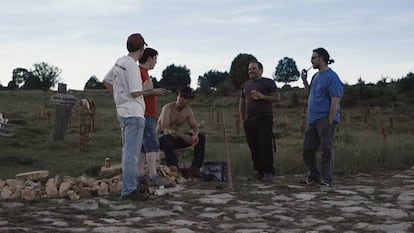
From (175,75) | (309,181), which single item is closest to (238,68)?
(175,75)

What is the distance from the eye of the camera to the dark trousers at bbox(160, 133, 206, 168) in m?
7.98

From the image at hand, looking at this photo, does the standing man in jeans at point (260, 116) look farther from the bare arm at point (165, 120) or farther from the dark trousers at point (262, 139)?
the bare arm at point (165, 120)

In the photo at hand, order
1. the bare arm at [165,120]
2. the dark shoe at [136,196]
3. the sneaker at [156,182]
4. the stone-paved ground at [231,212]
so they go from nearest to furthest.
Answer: the stone-paved ground at [231,212]
the dark shoe at [136,196]
the sneaker at [156,182]
the bare arm at [165,120]

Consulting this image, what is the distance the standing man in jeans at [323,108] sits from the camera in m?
7.13

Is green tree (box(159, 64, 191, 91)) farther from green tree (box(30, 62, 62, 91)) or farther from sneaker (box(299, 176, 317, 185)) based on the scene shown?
sneaker (box(299, 176, 317, 185))

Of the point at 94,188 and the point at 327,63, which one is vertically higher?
the point at 327,63

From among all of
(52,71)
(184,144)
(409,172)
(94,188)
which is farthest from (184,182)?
(52,71)

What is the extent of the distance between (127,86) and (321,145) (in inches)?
101

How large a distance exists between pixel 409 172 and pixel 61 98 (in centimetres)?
900

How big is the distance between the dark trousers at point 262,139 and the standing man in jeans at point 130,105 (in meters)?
2.32

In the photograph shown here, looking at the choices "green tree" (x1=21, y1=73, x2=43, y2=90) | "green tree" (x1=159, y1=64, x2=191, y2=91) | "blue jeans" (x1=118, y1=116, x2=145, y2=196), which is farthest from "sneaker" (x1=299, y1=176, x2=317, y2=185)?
"green tree" (x1=21, y1=73, x2=43, y2=90)

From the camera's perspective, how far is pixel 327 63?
7.27m

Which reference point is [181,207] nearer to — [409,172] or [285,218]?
[285,218]

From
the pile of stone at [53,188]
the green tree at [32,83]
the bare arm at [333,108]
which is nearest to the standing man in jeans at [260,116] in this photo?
the bare arm at [333,108]
